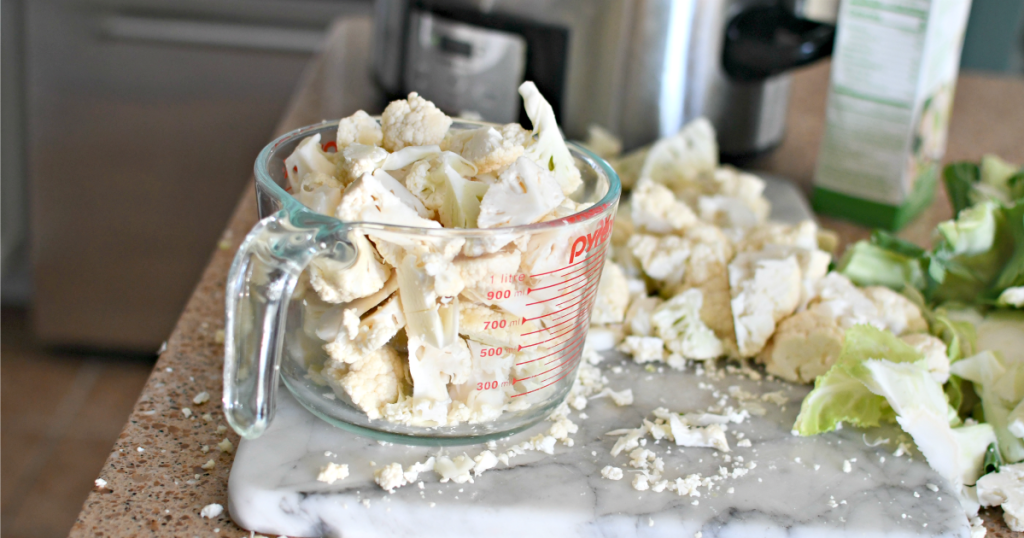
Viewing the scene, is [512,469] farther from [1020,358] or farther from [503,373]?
[1020,358]

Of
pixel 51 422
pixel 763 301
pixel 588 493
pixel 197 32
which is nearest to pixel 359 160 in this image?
pixel 588 493

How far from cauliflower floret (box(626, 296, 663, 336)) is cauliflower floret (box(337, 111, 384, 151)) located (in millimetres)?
275

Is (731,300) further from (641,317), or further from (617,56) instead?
(617,56)

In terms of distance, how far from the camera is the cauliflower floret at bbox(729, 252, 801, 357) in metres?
0.70

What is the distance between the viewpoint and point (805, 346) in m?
0.68

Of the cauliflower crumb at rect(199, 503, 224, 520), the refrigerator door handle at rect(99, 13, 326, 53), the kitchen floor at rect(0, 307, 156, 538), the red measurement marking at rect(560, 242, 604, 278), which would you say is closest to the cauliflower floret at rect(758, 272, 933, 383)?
the red measurement marking at rect(560, 242, 604, 278)

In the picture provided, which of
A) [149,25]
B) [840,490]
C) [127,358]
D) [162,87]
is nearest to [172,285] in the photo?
[127,358]

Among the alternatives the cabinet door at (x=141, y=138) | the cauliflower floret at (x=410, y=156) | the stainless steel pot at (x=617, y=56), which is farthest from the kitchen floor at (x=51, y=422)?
the cauliflower floret at (x=410, y=156)

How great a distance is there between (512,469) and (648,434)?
12 cm

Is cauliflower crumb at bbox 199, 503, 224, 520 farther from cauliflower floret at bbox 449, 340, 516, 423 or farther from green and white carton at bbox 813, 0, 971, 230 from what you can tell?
green and white carton at bbox 813, 0, 971, 230

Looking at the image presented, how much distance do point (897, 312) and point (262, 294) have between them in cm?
54

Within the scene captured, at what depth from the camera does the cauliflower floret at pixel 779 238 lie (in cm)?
76

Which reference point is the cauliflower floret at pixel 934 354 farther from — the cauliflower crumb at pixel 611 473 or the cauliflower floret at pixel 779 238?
the cauliflower crumb at pixel 611 473

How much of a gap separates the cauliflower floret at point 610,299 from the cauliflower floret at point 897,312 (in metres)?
0.22
